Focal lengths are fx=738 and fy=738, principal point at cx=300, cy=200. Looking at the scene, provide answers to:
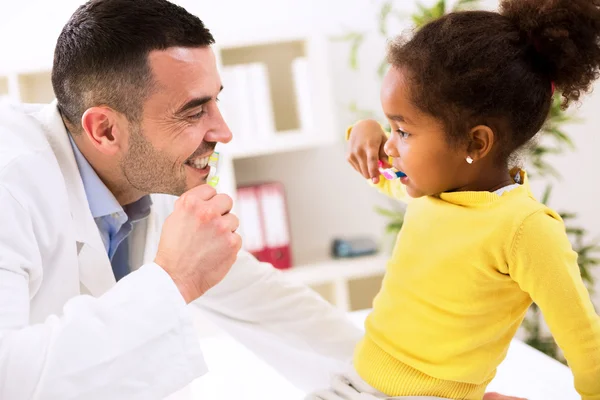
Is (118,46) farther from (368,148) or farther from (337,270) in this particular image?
(337,270)

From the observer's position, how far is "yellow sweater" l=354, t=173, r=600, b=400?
1101 millimetres

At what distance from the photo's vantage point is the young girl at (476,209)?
1.11m

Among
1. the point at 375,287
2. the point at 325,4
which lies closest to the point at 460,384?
the point at 375,287

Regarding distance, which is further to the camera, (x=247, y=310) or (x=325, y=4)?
Result: (x=325, y=4)

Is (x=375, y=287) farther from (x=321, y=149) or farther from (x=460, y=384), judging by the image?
(x=460, y=384)

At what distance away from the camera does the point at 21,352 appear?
1.10 meters

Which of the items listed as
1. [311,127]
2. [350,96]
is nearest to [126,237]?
[311,127]

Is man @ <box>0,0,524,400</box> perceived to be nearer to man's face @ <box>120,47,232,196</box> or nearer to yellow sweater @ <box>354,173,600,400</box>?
man's face @ <box>120,47,232,196</box>

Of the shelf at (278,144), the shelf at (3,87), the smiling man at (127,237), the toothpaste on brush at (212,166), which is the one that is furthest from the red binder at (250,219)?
the toothpaste on brush at (212,166)

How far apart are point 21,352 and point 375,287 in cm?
275

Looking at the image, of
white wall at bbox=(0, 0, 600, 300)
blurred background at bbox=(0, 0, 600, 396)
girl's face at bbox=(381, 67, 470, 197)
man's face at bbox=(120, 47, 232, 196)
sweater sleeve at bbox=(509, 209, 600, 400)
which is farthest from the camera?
white wall at bbox=(0, 0, 600, 300)

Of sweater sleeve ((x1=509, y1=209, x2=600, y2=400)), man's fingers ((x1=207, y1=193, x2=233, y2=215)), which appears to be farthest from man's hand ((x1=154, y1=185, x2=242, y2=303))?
sweater sleeve ((x1=509, y1=209, x2=600, y2=400))

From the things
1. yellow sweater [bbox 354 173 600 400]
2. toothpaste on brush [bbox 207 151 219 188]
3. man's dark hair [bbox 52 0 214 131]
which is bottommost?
yellow sweater [bbox 354 173 600 400]

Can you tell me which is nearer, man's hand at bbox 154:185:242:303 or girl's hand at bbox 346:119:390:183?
man's hand at bbox 154:185:242:303
